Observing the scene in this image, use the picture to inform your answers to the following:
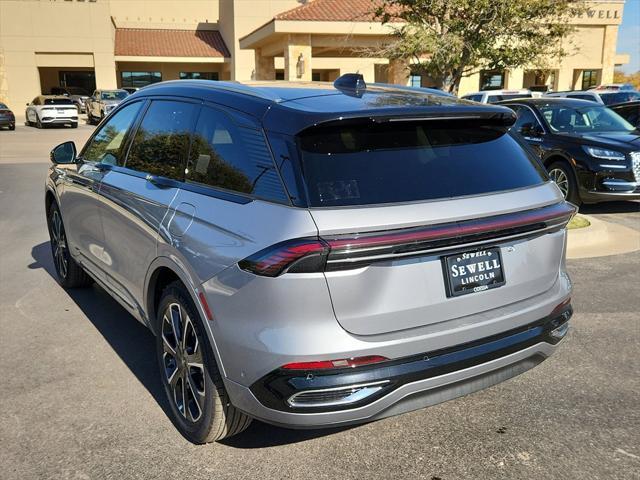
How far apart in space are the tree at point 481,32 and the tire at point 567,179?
66.6 inches

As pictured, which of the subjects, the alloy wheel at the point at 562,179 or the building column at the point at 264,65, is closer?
the alloy wheel at the point at 562,179

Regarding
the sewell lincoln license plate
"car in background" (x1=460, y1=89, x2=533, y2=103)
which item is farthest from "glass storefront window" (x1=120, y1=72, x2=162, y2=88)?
the sewell lincoln license plate

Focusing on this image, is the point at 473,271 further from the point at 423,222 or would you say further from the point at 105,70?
the point at 105,70

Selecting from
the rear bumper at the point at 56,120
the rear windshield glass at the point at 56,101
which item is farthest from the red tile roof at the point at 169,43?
the rear bumper at the point at 56,120

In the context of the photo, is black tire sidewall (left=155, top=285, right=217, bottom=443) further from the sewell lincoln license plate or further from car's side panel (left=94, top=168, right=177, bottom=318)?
the sewell lincoln license plate

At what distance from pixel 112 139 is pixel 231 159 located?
1930 mm

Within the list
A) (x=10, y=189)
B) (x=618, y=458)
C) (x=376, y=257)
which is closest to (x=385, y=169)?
(x=376, y=257)

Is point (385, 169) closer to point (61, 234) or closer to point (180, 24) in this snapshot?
point (61, 234)

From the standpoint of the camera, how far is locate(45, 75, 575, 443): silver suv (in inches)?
98.3

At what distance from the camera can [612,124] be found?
10.3 m

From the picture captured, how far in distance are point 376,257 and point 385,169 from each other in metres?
0.48

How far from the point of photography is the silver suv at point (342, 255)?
2496 mm

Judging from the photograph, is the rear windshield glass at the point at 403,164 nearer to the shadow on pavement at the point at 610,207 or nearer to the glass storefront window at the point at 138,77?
the shadow on pavement at the point at 610,207

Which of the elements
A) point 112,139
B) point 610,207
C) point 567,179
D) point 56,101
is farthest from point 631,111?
point 56,101
